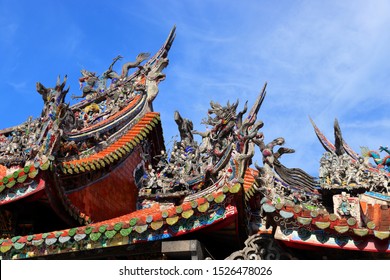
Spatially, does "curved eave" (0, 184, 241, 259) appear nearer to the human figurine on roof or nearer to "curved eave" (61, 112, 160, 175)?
"curved eave" (61, 112, 160, 175)

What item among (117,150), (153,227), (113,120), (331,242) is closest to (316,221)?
(331,242)

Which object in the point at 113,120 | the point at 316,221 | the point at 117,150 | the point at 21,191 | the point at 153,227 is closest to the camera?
the point at 316,221

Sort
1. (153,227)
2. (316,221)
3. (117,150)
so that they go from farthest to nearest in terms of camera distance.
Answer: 1. (117,150)
2. (153,227)
3. (316,221)

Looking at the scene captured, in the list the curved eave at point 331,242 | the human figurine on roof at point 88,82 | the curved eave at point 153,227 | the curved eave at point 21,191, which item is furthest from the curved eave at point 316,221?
the human figurine on roof at point 88,82

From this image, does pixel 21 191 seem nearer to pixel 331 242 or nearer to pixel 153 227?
pixel 153 227

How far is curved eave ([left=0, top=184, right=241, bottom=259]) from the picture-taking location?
6.53 metres

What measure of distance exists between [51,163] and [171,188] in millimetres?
2749

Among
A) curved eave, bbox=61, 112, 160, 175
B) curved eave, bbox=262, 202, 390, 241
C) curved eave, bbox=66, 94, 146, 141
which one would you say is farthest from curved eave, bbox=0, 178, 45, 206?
curved eave, bbox=262, 202, 390, 241

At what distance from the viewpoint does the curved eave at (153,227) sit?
21.4 feet

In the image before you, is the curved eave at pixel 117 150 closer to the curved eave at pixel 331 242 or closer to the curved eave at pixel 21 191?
the curved eave at pixel 21 191

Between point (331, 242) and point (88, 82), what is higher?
point (88, 82)

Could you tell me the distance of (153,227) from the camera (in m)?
6.64

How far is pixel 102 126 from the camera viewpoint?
12.0m

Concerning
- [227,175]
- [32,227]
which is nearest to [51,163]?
[32,227]
